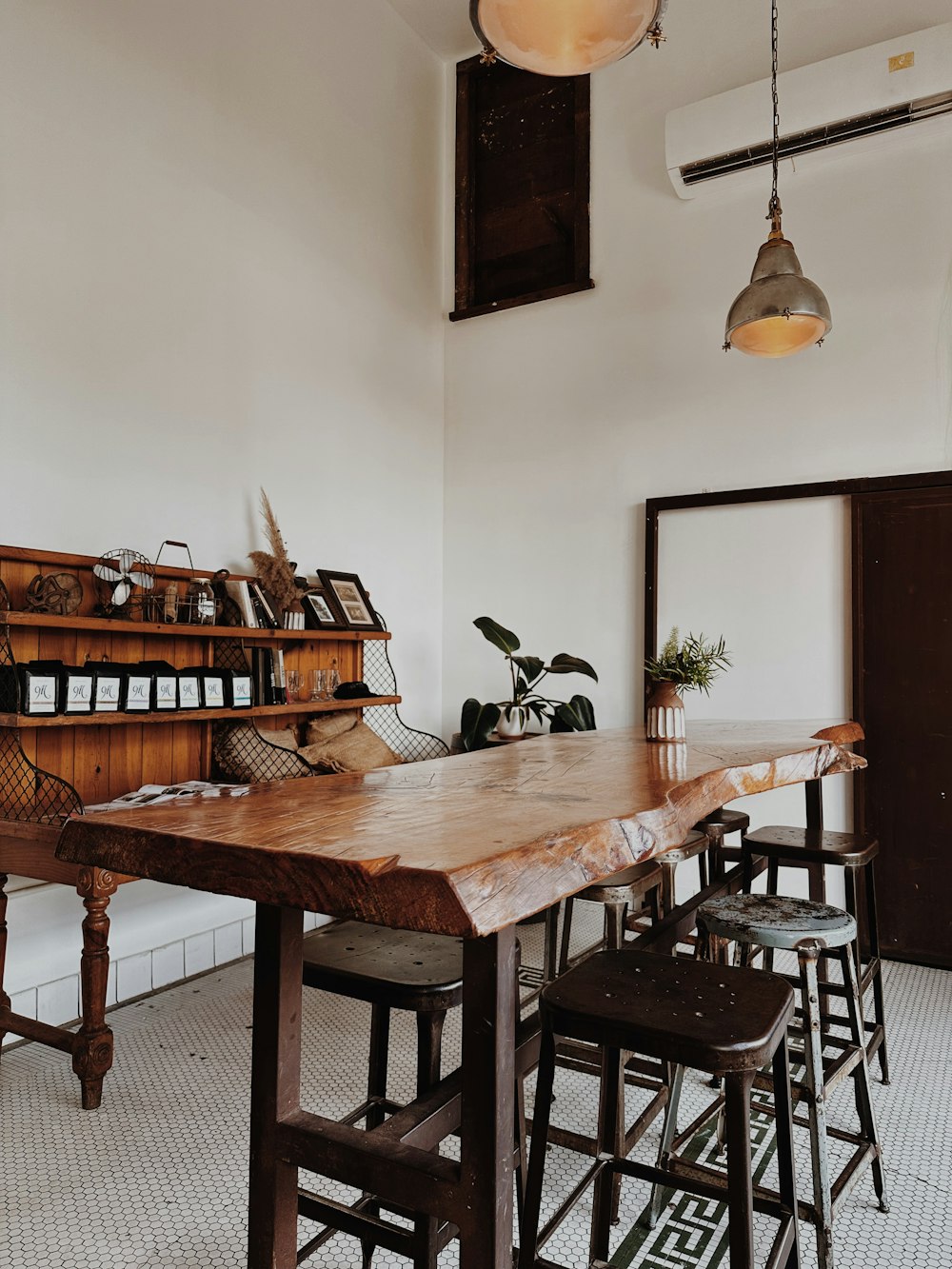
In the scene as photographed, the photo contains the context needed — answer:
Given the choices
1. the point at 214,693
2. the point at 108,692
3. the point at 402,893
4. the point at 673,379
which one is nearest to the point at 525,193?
the point at 673,379

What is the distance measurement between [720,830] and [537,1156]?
1508 millimetres

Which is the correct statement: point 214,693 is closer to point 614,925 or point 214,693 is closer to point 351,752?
point 351,752

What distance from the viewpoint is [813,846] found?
8.05 ft

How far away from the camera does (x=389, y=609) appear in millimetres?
4652

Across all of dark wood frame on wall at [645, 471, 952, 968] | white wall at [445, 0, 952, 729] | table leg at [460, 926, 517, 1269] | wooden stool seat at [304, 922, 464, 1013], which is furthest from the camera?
white wall at [445, 0, 952, 729]

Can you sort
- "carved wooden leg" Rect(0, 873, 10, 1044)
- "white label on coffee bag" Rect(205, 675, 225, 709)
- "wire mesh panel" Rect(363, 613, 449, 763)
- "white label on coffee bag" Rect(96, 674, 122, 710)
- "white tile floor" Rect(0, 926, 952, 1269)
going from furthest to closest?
"wire mesh panel" Rect(363, 613, 449, 763) → "white label on coffee bag" Rect(205, 675, 225, 709) → "white label on coffee bag" Rect(96, 674, 122, 710) → "carved wooden leg" Rect(0, 873, 10, 1044) → "white tile floor" Rect(0, 926, 952, 1269)

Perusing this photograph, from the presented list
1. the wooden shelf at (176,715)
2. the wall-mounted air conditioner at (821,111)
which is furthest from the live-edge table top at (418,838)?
the wall-mounted air conditioner at (821,111)

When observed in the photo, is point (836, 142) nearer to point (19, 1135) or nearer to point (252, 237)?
point (252, 237)

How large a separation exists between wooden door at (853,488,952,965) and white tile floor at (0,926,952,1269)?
61 cm

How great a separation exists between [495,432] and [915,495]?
2.30 m

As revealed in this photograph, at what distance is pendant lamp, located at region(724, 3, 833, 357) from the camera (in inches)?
105

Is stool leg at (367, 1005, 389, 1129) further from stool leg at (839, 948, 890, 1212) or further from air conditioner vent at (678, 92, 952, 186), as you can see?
air conditioner vent at (678, 92, 952, 186)

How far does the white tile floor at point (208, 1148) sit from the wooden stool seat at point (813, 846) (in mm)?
683

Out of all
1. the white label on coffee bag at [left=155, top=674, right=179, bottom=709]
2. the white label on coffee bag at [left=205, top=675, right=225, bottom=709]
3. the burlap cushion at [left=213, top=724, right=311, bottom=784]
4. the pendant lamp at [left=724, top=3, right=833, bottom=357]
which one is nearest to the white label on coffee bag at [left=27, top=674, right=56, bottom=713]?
the white label on coffee bag at [left=155, top=674, right=179, bottom=709]
